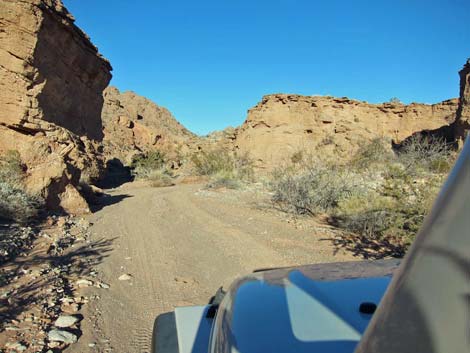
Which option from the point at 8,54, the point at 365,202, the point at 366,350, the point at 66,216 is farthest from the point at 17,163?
the point at 366,350

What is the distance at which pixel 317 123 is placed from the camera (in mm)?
29797

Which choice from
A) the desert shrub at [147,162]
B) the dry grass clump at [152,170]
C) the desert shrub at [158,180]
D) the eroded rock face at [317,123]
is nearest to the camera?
the desert shrub at [158,180]

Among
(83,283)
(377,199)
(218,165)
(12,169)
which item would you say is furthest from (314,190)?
(218,165)

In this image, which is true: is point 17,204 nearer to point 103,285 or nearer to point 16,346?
point 103,285

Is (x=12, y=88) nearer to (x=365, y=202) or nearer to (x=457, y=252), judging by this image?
(x=365, y=202)

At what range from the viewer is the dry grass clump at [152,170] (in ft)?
69.3

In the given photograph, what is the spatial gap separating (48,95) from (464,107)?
24802 mm

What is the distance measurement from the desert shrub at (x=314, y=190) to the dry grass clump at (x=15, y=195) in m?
6.44

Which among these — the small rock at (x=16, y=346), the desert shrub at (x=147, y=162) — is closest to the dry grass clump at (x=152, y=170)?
the desert shrub at (x=147, y=162)

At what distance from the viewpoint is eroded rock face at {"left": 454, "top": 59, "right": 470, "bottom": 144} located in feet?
70.3

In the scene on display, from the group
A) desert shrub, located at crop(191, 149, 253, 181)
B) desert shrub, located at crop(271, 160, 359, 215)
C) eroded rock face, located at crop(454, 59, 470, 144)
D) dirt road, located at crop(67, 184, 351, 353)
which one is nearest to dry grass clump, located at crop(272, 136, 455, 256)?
desert shrub, located at crop(271, 160, 359, 215)

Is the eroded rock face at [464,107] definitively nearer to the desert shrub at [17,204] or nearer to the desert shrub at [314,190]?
the desert shrub at [314,190]

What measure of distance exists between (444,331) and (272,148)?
29800 mm

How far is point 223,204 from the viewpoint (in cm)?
1105
